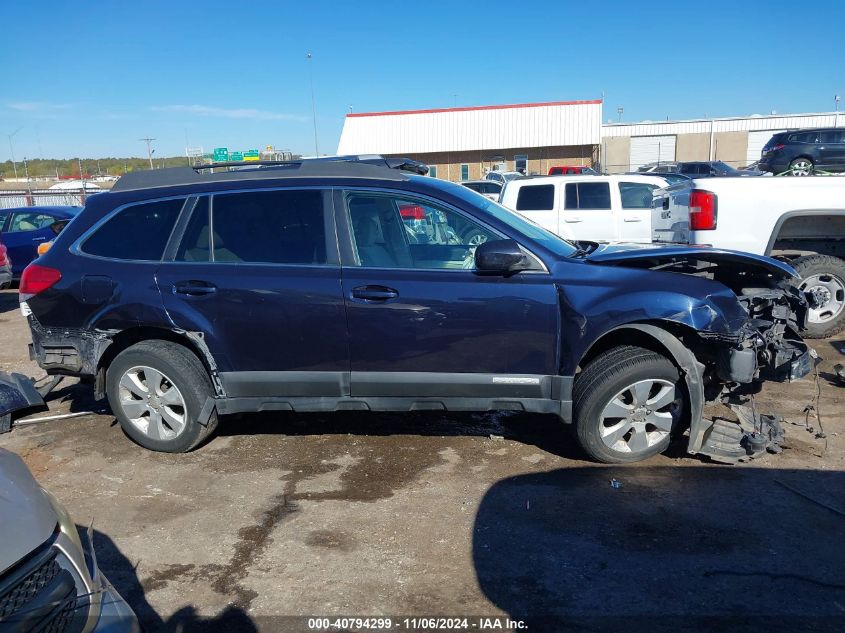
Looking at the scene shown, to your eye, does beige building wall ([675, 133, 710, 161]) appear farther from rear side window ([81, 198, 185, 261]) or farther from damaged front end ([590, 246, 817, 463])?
rear side window ([81, 198, 185, 261])

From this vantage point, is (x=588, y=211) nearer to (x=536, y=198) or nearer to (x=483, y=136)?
(x=536, y=198)

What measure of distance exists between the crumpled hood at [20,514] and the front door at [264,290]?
200 cm

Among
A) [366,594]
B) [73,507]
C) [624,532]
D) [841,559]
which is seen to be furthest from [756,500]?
[73,507]

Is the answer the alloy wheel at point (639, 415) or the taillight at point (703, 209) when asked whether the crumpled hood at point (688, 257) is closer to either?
the alloy wheel at point (639, 415)

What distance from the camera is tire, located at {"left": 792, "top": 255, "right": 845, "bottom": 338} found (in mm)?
7332

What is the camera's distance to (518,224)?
4898 millimetres

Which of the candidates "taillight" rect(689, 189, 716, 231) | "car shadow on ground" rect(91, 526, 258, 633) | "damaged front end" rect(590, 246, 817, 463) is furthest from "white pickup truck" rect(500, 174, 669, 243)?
"car shadow on ground" rect(91, 526, 258, 633)

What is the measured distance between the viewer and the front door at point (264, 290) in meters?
4.57

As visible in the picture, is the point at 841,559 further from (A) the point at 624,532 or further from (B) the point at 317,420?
(B) the point at 317,420

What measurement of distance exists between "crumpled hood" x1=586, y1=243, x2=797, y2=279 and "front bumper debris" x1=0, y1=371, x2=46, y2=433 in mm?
4497

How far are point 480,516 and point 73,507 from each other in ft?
8.36

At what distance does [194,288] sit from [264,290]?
51 centimetres

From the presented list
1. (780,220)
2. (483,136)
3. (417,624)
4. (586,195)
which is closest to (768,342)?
(780,220)

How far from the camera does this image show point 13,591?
2139mm
